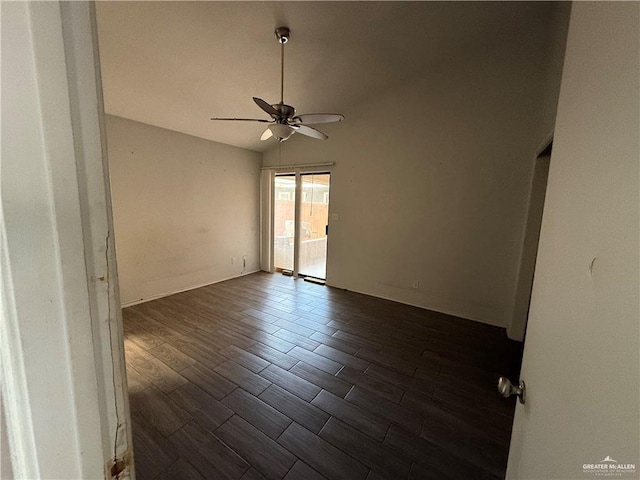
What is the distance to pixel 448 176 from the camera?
10.7ft

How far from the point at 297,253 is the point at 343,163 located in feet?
6.30

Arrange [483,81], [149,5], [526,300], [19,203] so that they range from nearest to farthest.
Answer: [19,203] → [149,5] → [526,300] → [483,81]

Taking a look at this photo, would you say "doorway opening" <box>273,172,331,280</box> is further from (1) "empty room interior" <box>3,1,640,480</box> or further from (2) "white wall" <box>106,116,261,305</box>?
(2) "white wall" <box>106,116,261,305</box>

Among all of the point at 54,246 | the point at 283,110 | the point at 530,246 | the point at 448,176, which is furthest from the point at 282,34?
the point at 530,246

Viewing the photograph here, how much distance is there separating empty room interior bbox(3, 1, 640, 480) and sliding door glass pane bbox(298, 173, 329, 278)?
1.8 inches

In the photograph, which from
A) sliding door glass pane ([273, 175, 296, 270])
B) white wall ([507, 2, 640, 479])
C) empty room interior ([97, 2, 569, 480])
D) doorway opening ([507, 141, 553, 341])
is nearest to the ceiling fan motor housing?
empty room interior ([97, 2, 569, 480])

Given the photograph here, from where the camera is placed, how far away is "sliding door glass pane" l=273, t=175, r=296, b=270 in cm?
505

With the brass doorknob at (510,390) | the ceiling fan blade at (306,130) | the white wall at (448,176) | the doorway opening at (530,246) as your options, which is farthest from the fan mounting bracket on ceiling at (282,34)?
the brass doorknob at (510,390)

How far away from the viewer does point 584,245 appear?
0.56m

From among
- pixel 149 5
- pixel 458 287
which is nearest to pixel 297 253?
pixel 458 287

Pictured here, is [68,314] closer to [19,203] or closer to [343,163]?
[19,203]

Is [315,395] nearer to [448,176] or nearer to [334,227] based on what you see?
[334,227]

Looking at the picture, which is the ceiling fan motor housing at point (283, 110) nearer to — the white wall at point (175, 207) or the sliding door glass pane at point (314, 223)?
the sliding door glass pane at point (314, 223)

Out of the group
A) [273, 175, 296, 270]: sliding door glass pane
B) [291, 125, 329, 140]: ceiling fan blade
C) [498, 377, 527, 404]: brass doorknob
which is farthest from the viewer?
[273, 175, 296, 270]: sliding door glass pane
